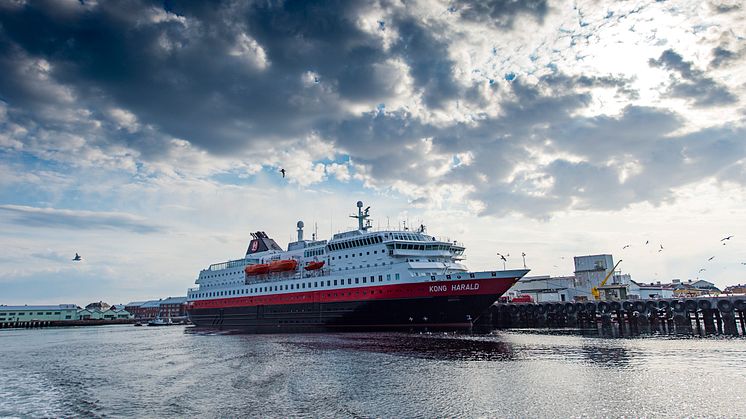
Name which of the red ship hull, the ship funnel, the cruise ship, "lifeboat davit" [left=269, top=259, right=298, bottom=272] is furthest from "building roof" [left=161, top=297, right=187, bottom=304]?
"lifeboat davit" [left=269, top=259, right=298, bottom=272]

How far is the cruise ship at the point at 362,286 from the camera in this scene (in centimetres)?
4162

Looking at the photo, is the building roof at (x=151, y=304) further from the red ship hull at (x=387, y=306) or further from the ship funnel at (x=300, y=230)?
the red ship hull at (x=387, y=306)

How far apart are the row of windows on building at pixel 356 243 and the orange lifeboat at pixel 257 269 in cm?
1136

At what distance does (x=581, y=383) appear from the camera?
18609mm

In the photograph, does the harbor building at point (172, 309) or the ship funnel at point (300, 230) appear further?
the harbor building at point (172, 309)

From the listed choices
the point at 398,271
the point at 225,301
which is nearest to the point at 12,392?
the point at 398,271

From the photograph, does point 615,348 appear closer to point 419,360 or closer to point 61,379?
point 419,360

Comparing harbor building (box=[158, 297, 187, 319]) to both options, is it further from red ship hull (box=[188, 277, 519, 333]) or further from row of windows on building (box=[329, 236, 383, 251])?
row of windows on building (box=[329, 236, 383, 251])

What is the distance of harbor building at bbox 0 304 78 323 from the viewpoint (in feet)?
409

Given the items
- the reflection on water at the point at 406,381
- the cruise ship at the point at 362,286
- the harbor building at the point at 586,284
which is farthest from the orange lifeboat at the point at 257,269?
the harbor building at the point at 586,284

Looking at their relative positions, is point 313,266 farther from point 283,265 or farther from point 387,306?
point 387,306

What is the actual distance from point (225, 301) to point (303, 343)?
104ft

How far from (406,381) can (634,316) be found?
40.9 m

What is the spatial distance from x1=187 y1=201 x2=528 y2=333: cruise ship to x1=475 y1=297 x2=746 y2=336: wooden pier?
11425 mm
